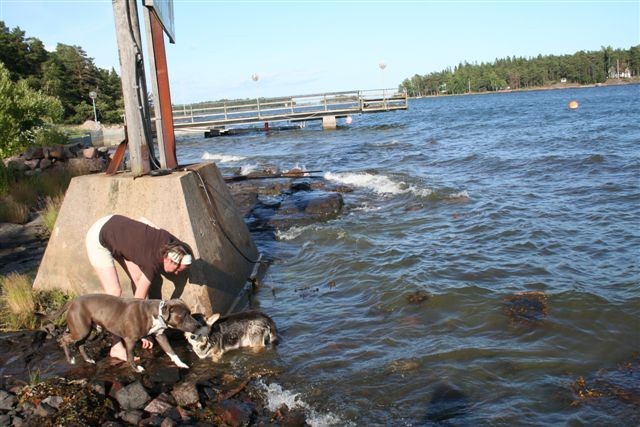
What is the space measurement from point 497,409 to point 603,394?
1049 millimetres

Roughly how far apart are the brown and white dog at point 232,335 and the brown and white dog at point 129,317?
1.14 feet

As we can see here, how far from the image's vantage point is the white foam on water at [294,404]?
→ 4766mm

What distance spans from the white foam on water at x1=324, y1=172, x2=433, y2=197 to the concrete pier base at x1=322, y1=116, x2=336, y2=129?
981 inches

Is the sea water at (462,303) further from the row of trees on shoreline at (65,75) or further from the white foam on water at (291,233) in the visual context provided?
the row of trees on shoreline at (65,75)

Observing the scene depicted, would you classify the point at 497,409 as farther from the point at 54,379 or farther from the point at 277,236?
the point at 277,236

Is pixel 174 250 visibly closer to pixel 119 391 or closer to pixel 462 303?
pixel 119 391

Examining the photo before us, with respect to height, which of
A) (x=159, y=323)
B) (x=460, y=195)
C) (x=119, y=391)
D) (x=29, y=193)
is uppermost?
(x=29, y=193)

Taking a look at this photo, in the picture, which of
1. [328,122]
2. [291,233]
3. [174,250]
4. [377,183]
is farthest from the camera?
[328,122]

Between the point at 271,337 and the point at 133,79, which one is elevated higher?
the point at 133,79

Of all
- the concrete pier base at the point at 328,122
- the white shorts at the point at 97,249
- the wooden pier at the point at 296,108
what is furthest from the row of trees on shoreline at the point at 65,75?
the white shorts at the point at 97,249

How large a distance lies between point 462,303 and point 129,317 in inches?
174

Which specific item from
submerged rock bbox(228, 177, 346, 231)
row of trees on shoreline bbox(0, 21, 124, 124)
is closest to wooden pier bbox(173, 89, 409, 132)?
row of trees on shoreline bbox(0, 21, 124, 124)

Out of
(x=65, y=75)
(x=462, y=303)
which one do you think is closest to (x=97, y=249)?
(x=462, y=303)

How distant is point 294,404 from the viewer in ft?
16.6
